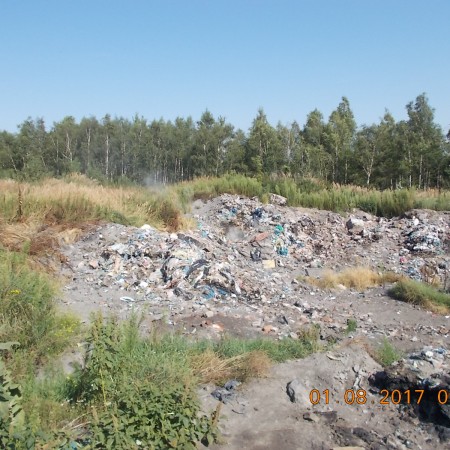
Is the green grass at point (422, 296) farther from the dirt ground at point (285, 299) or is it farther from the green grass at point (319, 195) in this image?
the green grass at point (319, 195)

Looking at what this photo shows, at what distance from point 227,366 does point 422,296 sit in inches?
156

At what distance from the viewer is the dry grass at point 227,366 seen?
423 cm

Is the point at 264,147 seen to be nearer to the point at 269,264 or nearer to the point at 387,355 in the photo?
the point at 269,264

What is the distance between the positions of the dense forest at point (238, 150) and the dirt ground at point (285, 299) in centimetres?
1160

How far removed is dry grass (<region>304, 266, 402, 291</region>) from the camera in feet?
26.3

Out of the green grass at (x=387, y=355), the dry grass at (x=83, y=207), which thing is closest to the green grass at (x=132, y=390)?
the green grass at (x=387, y=355)

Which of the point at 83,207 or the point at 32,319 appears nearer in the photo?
the point at 32,319

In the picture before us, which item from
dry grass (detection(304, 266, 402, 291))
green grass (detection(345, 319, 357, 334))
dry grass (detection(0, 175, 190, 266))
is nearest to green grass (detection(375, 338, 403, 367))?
green grass (detection(345, 319, 357, 334))

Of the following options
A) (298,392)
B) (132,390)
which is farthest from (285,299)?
(132,390)

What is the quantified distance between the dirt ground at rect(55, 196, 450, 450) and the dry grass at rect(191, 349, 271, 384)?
121 mm

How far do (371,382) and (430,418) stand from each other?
66 cm

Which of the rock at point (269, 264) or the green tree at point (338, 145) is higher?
the green tree at point (338, 145)

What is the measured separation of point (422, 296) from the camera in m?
7.01

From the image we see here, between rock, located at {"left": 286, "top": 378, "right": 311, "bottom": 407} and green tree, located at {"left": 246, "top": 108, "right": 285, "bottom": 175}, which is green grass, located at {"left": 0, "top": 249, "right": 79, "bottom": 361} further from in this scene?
green tree, located at {"left": 246, "top": 108, "right": 285, "bottom": 175}
